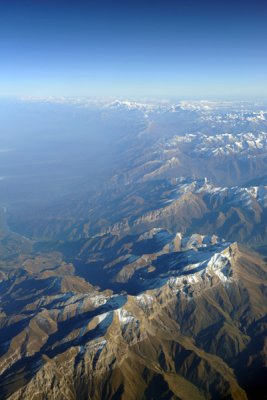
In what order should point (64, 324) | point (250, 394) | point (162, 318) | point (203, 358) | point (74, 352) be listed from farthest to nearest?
point (162, 318), point (64, 324), point (203, 358), point (74, 352), point (250, 394)

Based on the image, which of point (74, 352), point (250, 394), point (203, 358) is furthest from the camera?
point (203, 358)

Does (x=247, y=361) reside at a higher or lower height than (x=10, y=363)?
lower

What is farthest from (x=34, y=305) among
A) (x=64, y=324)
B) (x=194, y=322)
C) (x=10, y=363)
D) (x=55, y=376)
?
(x=194, y=322)

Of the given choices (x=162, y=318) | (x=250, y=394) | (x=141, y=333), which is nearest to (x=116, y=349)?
(x=141, y=333)

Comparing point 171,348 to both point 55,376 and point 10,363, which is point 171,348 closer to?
point 55,376

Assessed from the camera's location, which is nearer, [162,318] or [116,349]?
[116,349]

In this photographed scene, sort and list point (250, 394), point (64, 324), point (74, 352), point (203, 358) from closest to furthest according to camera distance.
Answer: point (250, 394)
point (74, 352)
point (203, 358)
point (64, 324)

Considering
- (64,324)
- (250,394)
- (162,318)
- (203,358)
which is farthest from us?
(162,318)

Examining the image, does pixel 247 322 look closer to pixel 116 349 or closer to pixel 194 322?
pixel 194 322

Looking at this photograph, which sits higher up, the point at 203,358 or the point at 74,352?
→ the point at 74,352
